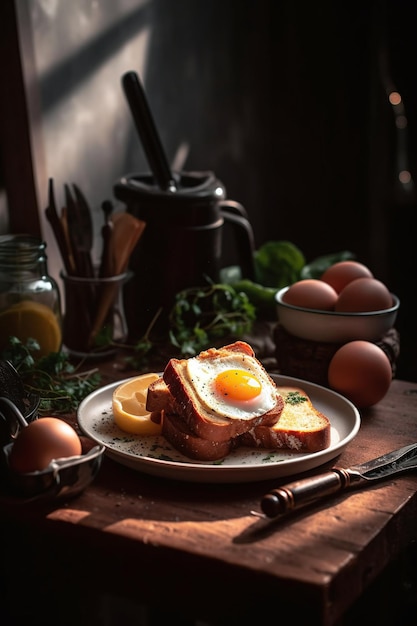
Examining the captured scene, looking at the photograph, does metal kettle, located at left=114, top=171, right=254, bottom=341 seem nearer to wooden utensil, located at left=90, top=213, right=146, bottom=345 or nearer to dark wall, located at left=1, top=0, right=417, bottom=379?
wooden utensil, located at left=90, top=213, right=146, bottom=345

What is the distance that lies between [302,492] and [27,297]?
2.85 ft

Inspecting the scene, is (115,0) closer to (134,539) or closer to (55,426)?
(55,426)

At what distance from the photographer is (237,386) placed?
1.41 m

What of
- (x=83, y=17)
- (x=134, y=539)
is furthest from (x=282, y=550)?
(x=83, y=17)

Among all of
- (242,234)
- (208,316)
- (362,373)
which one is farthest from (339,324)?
(242,234)

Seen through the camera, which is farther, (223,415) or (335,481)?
(223,415)

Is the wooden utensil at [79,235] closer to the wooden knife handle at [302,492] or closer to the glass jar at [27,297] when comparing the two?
the glass jar at [27,297]

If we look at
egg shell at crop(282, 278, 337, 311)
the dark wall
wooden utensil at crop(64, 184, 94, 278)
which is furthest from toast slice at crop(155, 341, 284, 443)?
the dark wall

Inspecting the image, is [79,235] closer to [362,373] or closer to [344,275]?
[344,275]

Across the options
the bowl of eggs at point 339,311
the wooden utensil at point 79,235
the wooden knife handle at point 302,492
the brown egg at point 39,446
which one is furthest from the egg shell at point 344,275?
the brown egg at point 39,446

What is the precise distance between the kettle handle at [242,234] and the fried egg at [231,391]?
0.74 meters

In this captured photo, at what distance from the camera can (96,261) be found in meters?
2.10

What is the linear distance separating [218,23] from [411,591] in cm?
195

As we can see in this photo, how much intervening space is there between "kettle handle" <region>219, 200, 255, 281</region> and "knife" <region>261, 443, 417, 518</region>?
895 millimetres
